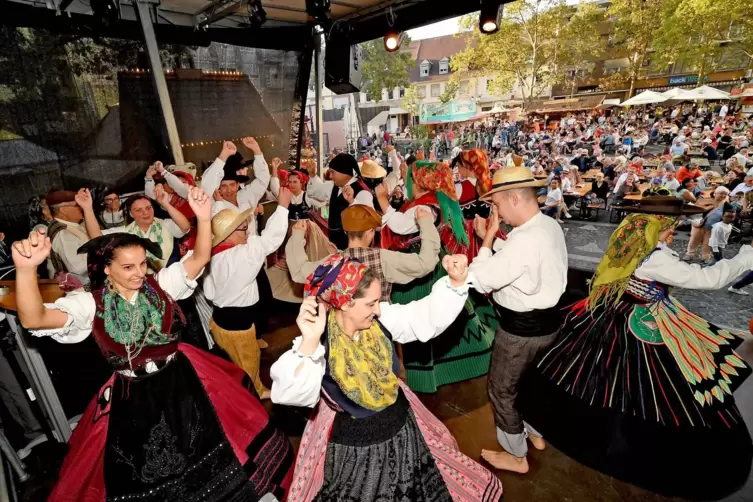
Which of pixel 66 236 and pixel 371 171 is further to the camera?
pixel 371 171

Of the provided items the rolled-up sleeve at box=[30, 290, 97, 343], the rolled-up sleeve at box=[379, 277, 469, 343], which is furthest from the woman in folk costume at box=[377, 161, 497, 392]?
the rolled-up sleeve at box=[30, 290, 97, 343]

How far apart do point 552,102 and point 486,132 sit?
8.80 meters

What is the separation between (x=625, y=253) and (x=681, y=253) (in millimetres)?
6578

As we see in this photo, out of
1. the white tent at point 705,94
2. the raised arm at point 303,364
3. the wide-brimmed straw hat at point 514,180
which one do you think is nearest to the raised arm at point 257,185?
the wide-brimmed straw hat at point 514,180

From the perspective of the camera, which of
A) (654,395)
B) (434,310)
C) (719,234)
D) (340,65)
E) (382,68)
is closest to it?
(434,310)

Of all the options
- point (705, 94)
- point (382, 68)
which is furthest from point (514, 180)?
point (382, 68)

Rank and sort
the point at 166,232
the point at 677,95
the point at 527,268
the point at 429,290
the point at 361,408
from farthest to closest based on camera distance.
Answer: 1. the point at 677,95
2. the point at 166,232
3. the point at 429,290
4. the point at 527,268
5. the point at 361,408

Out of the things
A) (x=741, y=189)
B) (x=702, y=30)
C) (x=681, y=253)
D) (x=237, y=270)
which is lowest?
(x=681, y=253)

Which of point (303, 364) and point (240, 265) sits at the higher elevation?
point (303, 364)

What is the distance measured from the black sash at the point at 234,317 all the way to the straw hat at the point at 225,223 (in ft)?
1.99

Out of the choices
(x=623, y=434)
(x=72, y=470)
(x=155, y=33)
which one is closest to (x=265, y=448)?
(x=72, y=470)

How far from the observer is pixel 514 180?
8.09ft

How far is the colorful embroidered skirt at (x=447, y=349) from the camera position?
3.61 metres

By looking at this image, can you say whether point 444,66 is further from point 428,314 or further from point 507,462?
point 428,314
